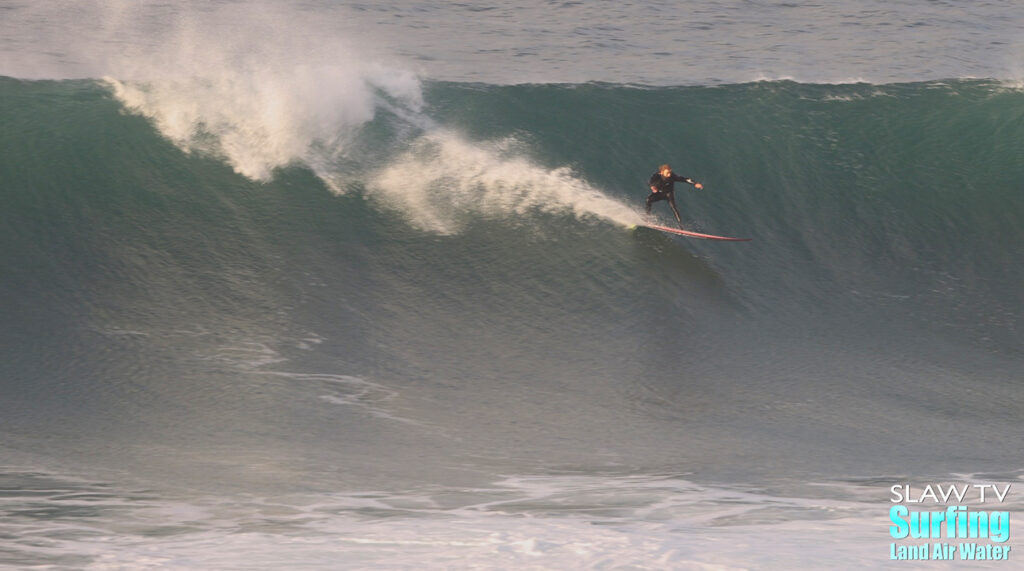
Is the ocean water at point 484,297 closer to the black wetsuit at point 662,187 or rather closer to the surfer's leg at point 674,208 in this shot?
the surfer's leg at point 674,208

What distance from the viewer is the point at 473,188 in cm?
1169

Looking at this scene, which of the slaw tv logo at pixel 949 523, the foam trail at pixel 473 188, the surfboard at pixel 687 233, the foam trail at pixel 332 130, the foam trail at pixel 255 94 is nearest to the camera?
the slaw tv logo at pixel 949 523

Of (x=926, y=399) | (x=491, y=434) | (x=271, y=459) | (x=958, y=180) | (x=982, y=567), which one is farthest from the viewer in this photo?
(x=958, y=180)

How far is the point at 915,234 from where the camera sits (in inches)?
457

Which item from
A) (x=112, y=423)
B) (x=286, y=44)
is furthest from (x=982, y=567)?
(x=286, y=44)

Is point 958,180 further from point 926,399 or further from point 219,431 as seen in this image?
point 219,431

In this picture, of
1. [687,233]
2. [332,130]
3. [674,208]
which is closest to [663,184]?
[674,208]

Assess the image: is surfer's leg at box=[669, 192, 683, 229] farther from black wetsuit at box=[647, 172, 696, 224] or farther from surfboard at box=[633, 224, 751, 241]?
surfboard at box=[633, 224, 751, 241]

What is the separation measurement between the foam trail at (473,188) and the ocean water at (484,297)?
5 cm

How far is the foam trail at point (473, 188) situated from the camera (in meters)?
11.4

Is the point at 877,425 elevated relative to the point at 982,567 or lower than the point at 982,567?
elevated

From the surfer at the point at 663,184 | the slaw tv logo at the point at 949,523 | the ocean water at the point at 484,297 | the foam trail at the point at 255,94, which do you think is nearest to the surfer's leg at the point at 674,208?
the surfer at the point at 663,184

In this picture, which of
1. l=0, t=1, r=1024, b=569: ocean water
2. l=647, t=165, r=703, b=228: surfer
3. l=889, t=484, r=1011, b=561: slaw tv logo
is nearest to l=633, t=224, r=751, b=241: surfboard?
l=0, t=1, r=1024, b=569: ocean water

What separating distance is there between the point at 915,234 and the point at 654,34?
24.1 feet
